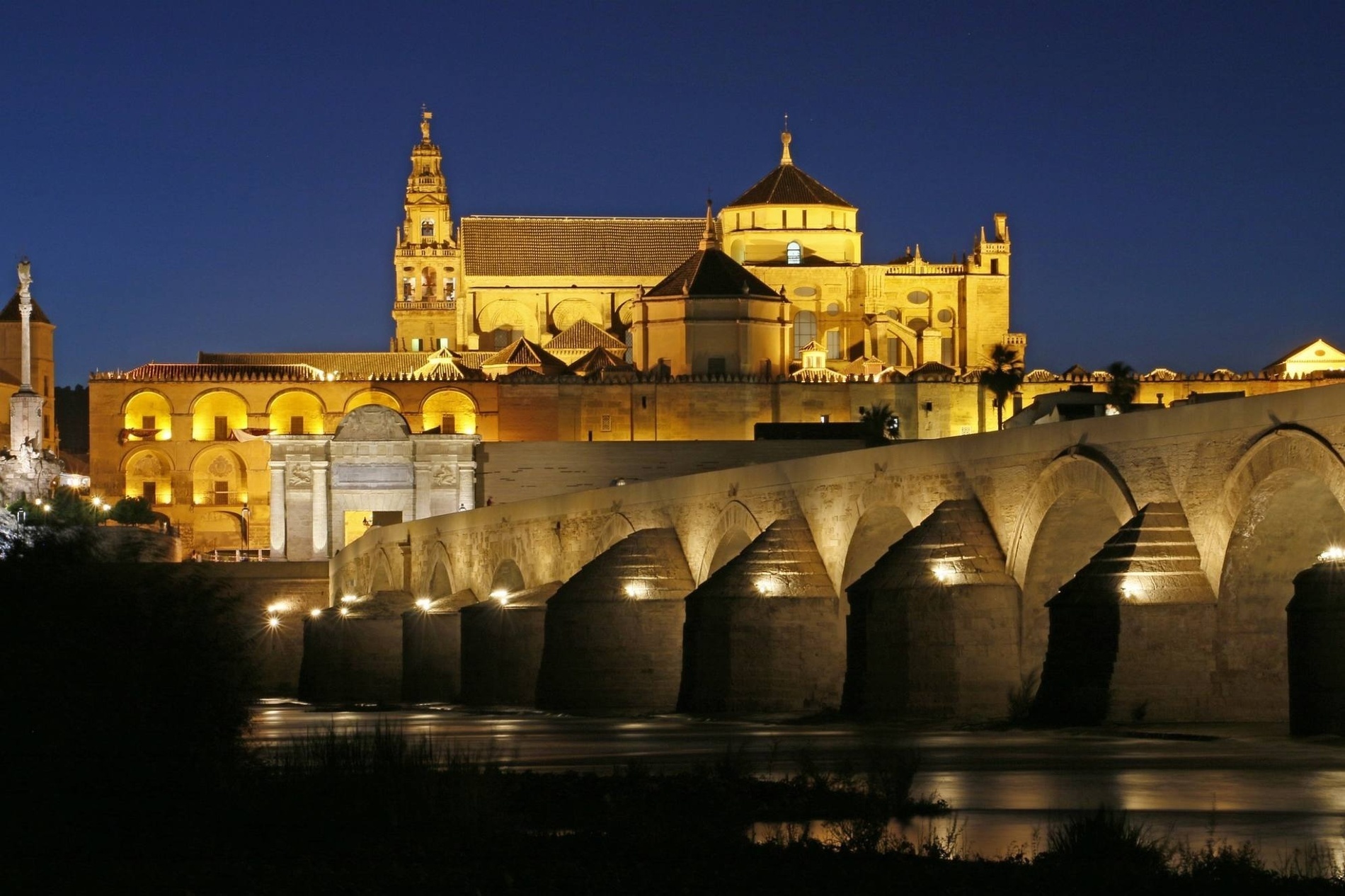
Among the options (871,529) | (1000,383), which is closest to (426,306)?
(1000,383)

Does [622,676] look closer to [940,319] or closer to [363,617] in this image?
[363,617]

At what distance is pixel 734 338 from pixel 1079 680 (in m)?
65.7

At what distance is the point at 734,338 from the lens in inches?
3524

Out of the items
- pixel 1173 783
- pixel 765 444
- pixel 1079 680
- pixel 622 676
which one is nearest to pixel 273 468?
pixel 765 444

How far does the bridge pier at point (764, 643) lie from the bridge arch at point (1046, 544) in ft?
15.3

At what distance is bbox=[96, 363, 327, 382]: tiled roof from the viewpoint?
94.9 meters

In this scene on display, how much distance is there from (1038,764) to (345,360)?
91.3 m

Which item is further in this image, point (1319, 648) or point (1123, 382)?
point (1123, 382)

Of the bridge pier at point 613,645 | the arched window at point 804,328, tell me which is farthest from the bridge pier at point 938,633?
the arched window at point 804,328

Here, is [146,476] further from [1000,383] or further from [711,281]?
[1000,383]

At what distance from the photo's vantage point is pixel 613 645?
119 feet

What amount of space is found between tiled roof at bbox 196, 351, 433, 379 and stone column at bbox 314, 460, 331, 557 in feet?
105

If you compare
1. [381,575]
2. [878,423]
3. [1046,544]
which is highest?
[878,423]

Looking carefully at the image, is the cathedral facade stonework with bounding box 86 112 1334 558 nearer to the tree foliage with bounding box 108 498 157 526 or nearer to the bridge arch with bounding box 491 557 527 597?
the tree foliage with bounding box 108 498 157 526
